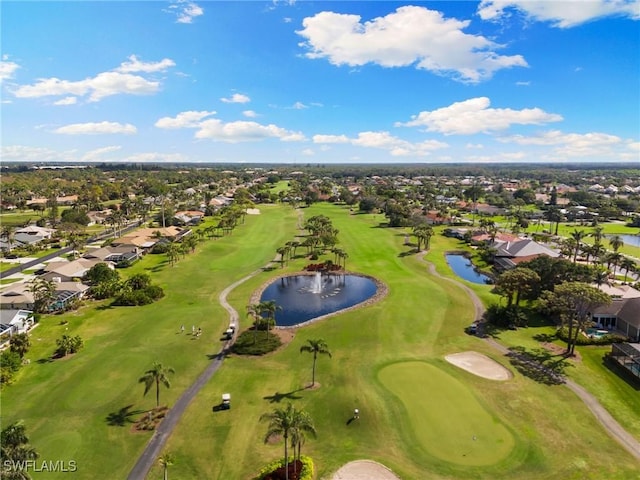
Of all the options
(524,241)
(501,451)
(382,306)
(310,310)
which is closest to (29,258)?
(310,310)

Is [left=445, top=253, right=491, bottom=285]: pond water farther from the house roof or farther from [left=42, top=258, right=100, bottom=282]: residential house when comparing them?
[left=42, top=258, right=100, bottom=282]: residential house

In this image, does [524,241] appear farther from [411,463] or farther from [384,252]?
[411,463]

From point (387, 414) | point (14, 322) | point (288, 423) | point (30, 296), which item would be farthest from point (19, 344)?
point (387, 414)

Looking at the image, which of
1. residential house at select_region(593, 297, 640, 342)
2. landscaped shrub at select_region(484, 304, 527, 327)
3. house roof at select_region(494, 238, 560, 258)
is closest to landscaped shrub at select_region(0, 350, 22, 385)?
landscaped shrub at select_region(484, 304, 527, 327)

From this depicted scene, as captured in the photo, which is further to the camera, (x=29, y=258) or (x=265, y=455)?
(x=29, y=258)

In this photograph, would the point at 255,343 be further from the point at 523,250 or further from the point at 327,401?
the point at 523,250
